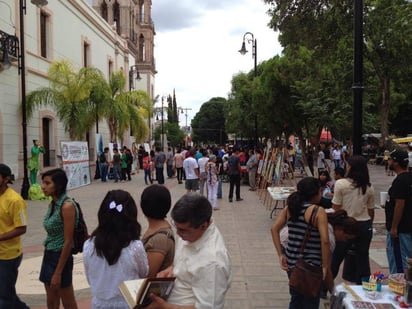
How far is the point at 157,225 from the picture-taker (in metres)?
2.97

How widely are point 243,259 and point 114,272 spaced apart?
4.79 meters

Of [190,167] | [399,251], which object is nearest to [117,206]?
[399,251]

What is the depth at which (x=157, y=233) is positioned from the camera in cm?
290

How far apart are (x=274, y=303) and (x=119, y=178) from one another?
1786 cm

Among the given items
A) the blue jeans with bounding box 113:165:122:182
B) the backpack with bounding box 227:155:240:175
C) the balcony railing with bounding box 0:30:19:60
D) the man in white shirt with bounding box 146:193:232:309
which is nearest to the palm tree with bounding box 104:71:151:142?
the blue jeans with bounding box 113:165:122:182

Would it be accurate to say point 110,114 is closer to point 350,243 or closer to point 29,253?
point 29,253

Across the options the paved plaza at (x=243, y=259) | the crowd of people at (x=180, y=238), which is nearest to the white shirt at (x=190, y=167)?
the paved plaza at (x=243, y=259)

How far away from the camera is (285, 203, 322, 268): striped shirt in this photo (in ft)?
12.5

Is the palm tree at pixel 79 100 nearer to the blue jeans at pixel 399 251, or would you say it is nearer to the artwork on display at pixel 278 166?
the artwork on display at pixel 278 166

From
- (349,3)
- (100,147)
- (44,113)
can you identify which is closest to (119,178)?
(100,147)

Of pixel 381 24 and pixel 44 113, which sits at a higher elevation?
pixel 381 24

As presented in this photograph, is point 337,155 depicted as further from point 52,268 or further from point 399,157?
point 52,268

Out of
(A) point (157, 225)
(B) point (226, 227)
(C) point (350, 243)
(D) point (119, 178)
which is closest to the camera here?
Result: (A) point (157, 225)

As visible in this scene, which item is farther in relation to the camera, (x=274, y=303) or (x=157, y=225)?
(x=274, y=303)
